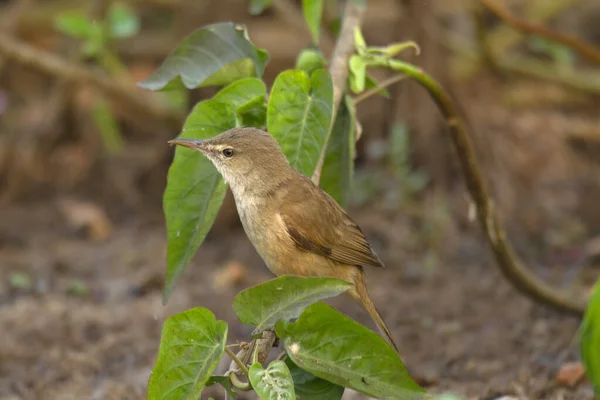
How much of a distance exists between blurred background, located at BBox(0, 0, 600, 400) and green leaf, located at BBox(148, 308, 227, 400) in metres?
A: 1.61

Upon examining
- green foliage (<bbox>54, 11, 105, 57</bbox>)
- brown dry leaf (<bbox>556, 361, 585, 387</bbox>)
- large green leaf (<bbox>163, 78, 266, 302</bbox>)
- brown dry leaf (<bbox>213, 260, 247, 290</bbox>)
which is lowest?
brown dry leaf (<bbox>213, 260, 247, 290</bbox>)

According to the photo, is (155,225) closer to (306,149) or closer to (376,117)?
(376,117)

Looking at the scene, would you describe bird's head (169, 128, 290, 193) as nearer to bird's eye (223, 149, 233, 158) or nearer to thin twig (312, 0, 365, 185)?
bird's eye (223, 149, 233, 158)

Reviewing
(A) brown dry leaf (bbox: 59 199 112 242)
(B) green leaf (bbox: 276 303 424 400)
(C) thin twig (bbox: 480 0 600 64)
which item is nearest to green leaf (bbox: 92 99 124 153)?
(A) brown dry leaf (bbox: 59 199 112 242)

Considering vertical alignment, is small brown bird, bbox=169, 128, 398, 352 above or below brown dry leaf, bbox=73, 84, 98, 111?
above

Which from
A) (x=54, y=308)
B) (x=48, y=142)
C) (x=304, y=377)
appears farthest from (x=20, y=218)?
(x=304, y=377)

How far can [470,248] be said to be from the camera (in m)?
6.35

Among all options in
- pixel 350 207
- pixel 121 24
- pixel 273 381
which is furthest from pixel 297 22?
pixel 273 381

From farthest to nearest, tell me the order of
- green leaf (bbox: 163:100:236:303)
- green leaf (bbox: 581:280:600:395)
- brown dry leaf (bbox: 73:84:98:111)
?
brown dry leaf (bbox: 73:84:98:111) < green leaf (bbox: 163:100:236:303) < green leaf (bbox: 581:280:600:395)

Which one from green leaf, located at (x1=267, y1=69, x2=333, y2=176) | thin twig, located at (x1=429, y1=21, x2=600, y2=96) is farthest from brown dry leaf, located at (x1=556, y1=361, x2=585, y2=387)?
thin twig, located at (x1=429, y1=21, x2=600, y2=96)

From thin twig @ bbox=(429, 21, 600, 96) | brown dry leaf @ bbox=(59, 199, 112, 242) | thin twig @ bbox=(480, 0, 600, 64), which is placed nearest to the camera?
thin twig @ bbox=(480, 0, 600, 64)

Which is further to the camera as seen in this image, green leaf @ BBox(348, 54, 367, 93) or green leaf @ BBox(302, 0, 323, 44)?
green leaf @ BBox(302, 0, 323, 44)

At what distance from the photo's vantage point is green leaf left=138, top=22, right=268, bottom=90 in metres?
3.40

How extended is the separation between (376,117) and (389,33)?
0.84m
